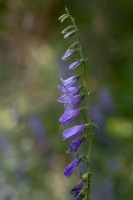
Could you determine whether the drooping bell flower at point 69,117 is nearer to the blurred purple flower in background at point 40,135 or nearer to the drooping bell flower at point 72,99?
the drooping bell flower at point 72,99

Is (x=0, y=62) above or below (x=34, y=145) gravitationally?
above

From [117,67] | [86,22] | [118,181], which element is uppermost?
[86,22]

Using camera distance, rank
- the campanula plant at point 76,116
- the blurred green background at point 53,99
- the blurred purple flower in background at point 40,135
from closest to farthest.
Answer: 1. the campanula plant at point 76,116
2. the blurred green background at point 53,99
3. the blurred purple flower in background at point 40,135

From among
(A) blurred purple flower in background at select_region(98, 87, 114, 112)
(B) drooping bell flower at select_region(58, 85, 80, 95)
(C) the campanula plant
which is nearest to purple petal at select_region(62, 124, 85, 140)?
(C) the campanula plant

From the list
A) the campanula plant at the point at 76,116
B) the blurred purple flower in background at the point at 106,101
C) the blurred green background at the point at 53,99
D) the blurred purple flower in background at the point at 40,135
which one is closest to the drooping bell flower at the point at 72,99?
the campanula plant at the point at 76,116

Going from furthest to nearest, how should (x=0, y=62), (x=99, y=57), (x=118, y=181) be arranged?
1. (x=0, y=62)
2. (x=99, y=57)
3. (x=118, y=181)

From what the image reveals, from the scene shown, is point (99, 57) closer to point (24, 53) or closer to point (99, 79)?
point (99, 79)

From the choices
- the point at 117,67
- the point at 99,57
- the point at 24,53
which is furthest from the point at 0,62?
the point at 117,67

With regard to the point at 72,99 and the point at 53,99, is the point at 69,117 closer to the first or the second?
the point at 72,99
